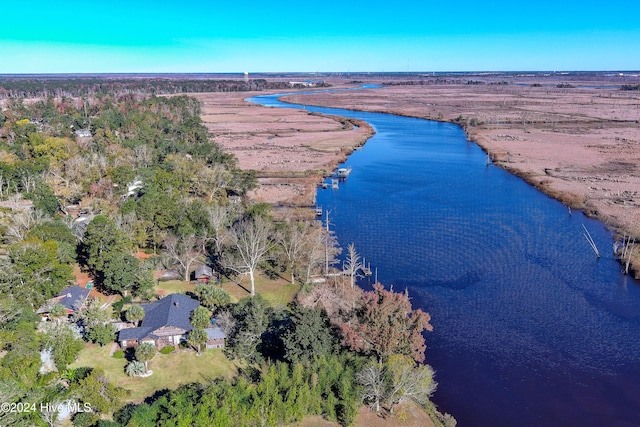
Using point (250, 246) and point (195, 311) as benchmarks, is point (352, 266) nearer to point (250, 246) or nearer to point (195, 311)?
point (250, 246)

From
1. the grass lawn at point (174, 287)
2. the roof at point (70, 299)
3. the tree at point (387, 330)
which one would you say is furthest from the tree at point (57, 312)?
the tree at point (387, 330)

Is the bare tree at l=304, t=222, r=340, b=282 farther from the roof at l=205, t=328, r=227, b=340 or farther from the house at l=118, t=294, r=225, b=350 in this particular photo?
the house at l=118, t=294, r=225, b=350

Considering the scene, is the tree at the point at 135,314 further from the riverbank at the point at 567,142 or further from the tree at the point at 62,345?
the riverbank at the point at 567,142

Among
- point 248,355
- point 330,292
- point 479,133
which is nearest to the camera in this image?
point 248,355

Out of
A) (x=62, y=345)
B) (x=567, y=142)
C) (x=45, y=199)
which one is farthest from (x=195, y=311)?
(x=567, y=142)

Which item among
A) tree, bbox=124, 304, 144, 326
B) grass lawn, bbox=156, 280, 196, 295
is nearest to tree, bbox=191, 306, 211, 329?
tree, bbox=124, 304, 144, 326

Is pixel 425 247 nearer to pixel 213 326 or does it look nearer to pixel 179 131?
pixel 213 326

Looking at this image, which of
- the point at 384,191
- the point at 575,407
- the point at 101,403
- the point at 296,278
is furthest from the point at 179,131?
the point at 575,407
